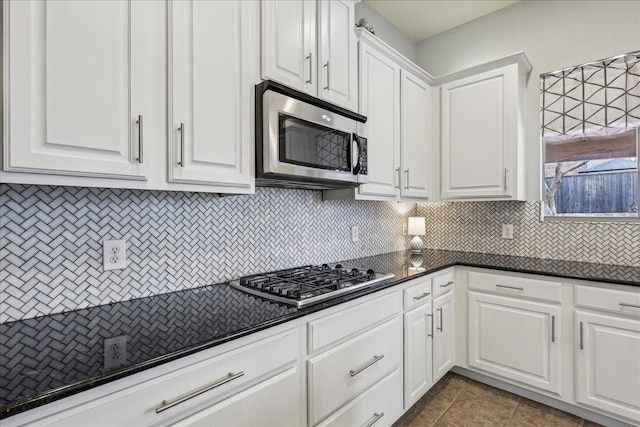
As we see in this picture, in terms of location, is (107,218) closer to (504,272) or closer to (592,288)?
(504,272)

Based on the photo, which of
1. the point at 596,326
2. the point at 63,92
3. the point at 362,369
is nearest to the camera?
the point at 63,92

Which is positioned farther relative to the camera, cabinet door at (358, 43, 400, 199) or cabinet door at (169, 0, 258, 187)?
cabinet door at (358, 43, 400, 199)

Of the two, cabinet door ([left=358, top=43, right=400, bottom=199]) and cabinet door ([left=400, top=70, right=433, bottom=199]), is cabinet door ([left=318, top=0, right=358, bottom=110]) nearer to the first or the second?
cabinet door ([left=358, top=43, right=400, bottom=199])

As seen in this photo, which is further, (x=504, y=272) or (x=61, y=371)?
(x=504, y=272)

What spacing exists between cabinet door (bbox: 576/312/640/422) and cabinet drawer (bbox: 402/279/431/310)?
0.88 m

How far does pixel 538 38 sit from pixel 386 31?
122cm

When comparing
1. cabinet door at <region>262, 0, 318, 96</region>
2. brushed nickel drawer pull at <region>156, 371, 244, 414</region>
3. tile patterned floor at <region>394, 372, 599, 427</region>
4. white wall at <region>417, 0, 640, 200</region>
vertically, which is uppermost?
white wall at <region>417, 0, 640, 200</region>

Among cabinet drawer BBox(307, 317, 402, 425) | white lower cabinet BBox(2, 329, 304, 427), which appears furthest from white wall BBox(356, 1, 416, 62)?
white lower cabinet BBox(2, 329, 304, 427)

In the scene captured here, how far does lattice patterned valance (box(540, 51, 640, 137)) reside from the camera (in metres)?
2.27

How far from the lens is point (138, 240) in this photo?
1.43 metres

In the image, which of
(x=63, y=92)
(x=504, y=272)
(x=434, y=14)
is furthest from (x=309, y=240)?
(x=434, y=14)

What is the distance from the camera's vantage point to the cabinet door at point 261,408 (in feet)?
3.36

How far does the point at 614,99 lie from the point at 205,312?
3.01m

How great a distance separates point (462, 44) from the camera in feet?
9.97
